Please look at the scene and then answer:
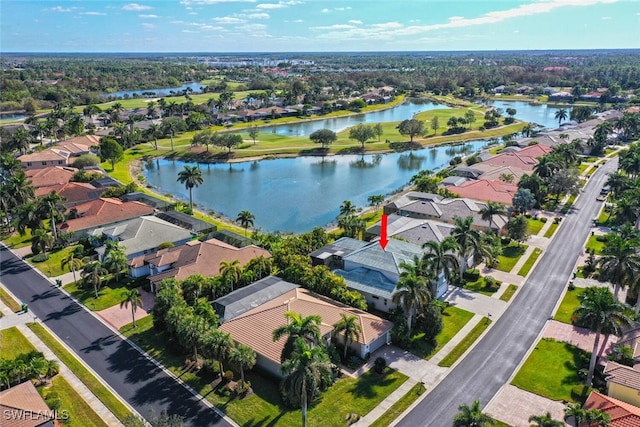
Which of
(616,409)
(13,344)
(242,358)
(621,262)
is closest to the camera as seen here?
(616,409)

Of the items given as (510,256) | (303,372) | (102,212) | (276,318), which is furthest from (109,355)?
(510,256)

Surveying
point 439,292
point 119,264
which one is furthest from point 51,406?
point 439,292

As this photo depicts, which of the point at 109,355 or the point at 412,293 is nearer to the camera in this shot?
the point at 412,293

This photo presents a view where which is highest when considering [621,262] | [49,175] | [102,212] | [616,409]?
[621,262]

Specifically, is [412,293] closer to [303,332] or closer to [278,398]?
[303,332]

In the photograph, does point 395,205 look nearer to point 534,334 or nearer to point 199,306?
point 534,334

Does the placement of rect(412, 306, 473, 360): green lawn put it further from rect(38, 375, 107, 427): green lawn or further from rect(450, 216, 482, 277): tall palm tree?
rect(38, 375, 107, 427): green lawn

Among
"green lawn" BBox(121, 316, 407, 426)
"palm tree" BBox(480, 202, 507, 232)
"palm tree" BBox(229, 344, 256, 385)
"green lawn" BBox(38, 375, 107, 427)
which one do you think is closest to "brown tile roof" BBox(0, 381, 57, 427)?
"green lawn" BBox(38, 375, 107, 427)
